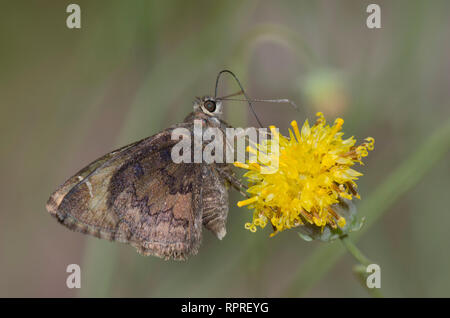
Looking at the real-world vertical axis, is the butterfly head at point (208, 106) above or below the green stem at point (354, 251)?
above

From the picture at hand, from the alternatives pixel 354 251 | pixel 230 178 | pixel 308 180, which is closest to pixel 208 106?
pixel 230 178

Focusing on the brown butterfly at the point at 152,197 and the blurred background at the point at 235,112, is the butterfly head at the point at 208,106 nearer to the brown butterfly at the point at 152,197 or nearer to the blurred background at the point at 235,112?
the brown butterfly at the point at 152,197

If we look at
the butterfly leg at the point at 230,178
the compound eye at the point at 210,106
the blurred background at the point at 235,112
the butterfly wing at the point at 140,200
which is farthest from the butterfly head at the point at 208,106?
the blurred background at the point at 235,112

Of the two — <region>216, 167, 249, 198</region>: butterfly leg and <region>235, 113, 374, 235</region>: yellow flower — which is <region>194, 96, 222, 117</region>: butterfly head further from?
<region>235, 113, 374, 235</region>: yellow flower

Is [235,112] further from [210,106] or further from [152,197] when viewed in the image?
[152,197]

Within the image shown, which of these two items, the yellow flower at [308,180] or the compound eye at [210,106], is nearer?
the yellow flower at [308,180]

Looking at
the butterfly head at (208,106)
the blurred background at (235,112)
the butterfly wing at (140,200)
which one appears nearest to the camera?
the butterfly wing at (140,200)
